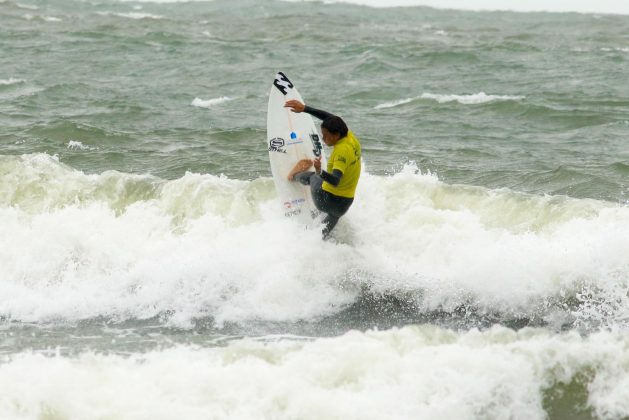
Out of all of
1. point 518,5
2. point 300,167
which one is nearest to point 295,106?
point 300,167

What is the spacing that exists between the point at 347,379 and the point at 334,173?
7.68 feet

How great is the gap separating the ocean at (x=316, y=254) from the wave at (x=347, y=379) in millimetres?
18

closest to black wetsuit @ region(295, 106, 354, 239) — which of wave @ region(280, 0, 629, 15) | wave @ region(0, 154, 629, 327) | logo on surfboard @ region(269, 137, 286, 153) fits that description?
wave @ region(0, 154, 629, 327)

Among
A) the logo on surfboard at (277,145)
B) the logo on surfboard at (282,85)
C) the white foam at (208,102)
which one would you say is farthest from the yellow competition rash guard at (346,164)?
the white foam at (208,102)

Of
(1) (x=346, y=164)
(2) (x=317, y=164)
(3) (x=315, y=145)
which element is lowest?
(2) (x=317, y=164)

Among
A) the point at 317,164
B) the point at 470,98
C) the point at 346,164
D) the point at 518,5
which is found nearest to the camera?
the point at 346,164

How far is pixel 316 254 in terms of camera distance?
31.6 ft

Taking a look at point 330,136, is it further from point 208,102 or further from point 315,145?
point 208,102

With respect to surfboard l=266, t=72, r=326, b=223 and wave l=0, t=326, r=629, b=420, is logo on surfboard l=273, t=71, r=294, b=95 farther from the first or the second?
wave l=0, t=326, r=629, b=420

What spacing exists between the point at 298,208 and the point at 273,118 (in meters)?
1.07

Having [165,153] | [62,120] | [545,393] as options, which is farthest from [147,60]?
[545,393]

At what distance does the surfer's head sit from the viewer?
8656 mm

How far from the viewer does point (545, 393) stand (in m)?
7.10

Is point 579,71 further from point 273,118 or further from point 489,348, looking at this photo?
point 489,348
